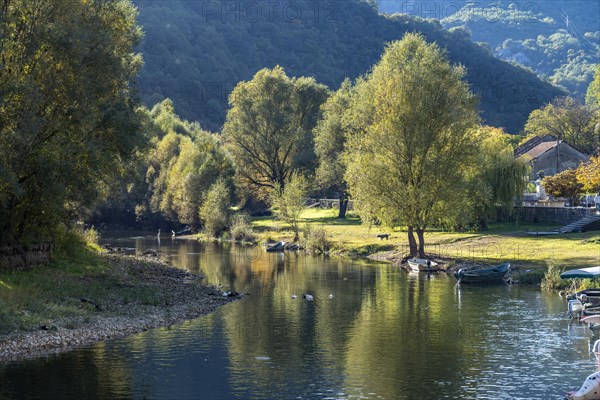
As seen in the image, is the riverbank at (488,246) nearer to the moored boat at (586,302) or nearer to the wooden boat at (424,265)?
the wooden boat at (424,265)

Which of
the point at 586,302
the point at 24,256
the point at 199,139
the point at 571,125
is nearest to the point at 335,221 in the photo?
the point at 199,139

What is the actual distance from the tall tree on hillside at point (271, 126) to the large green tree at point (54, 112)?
6650cm

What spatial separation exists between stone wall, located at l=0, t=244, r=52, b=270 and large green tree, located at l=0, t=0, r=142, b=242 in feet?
2.78

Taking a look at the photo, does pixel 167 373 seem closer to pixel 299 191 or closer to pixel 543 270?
pixel 543 270

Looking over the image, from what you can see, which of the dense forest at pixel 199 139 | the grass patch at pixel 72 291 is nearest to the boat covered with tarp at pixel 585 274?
the dense forest at pixel 199 139

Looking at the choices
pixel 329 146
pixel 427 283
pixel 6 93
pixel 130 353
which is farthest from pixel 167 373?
pixel 329 146

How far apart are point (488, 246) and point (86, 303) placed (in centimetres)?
4612

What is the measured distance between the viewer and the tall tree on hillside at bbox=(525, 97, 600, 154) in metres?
171

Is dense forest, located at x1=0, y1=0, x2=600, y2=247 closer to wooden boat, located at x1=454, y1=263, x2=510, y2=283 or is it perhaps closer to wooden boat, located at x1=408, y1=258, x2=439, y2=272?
wooden boat, located at x1=408, y1=258, x2=439, y2=272

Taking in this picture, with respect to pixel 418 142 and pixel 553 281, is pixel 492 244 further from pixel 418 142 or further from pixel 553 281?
pixel 553 281

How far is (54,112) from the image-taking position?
51156 mm

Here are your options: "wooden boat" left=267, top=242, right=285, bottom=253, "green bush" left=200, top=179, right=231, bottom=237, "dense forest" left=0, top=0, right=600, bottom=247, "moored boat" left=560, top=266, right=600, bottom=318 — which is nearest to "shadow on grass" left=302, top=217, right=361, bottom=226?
"dense forest" left=0, top=0, right=600, bottom=247

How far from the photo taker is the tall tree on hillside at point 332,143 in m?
114

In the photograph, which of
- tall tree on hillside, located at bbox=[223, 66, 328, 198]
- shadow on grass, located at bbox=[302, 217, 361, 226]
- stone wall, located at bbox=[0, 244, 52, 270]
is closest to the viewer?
stone wall, located at bbox=[0, 244, 52, 270]
